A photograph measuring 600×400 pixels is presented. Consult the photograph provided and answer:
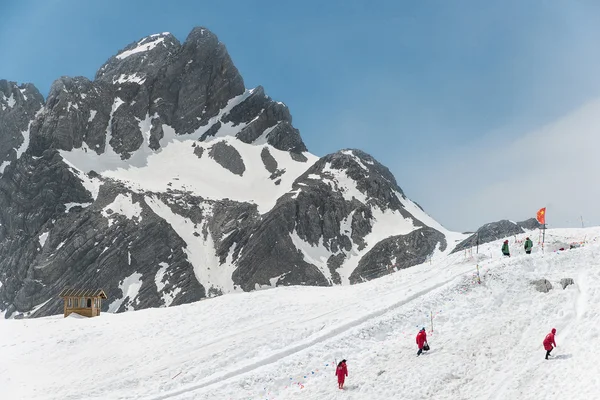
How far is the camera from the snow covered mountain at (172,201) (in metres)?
115

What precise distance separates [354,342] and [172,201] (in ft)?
378

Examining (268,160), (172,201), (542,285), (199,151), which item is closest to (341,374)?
(542,285)

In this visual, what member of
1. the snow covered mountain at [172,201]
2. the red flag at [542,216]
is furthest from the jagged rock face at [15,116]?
the red flag at [542,216]

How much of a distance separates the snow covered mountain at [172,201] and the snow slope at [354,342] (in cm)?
7449

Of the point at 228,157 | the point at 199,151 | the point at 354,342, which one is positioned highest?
the point at 199,151

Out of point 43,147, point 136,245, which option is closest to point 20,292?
point 136,245

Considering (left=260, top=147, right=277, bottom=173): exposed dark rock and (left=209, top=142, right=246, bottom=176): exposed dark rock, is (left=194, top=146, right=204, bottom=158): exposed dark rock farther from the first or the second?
(left=260, top=147, right=277, bottom=173): exposed dark rock

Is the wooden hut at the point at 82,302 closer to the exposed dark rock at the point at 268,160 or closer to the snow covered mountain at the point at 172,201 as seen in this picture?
the snow covered mountain at the point at 172,201

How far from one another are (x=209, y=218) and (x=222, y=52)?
291ft

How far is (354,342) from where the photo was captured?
2641cm

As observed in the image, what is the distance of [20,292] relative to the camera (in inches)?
4400

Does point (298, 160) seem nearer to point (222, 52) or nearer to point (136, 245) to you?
point (222, 52)

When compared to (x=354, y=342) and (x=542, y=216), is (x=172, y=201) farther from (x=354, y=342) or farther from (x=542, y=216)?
(x=354, y=342)

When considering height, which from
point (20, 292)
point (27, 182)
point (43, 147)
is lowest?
point (20, 292)
